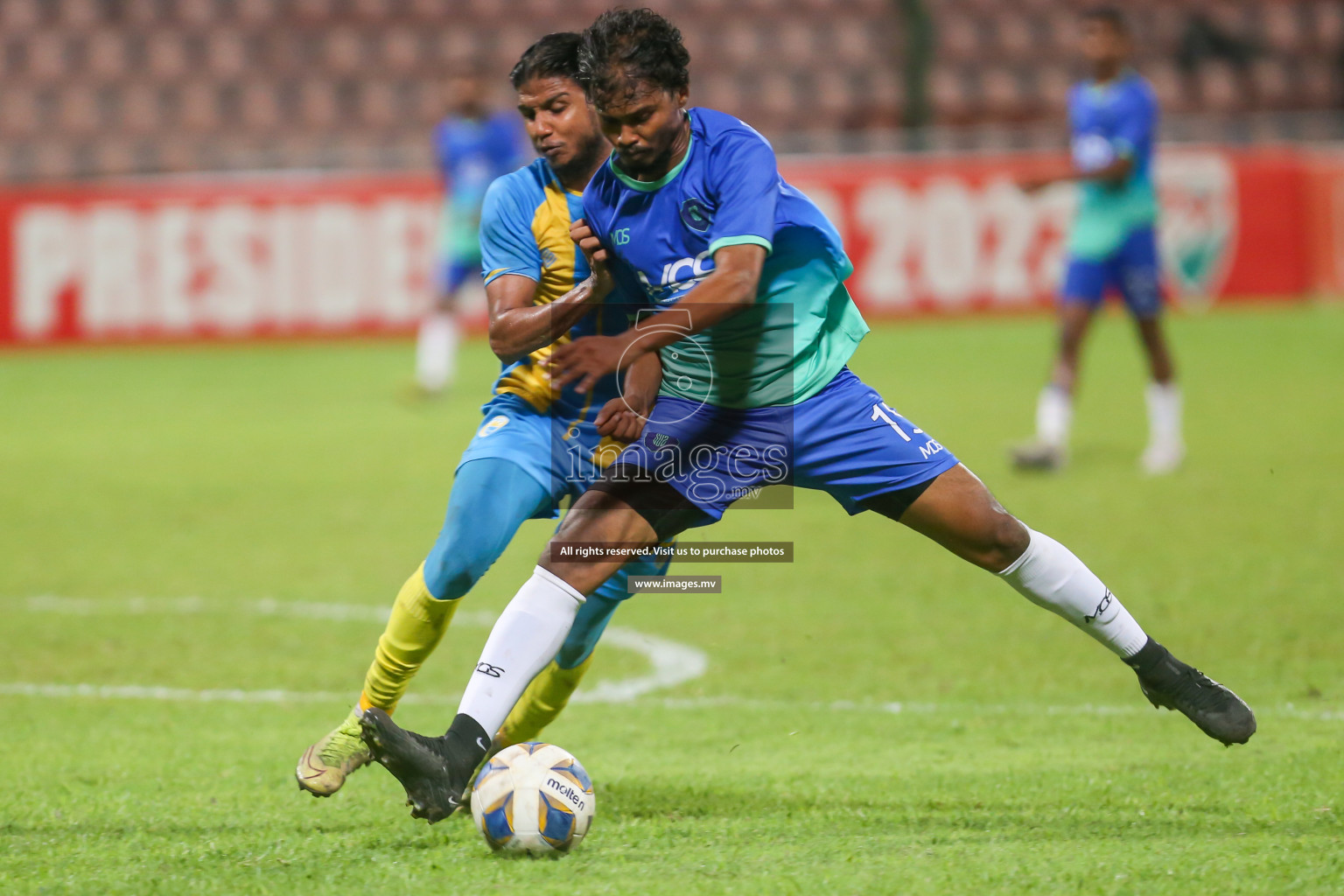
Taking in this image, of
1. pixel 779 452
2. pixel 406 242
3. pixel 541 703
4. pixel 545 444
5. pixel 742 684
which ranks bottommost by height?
pixel 406 242

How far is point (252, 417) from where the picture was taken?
1245 cm

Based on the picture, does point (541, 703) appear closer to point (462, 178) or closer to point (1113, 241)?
point (1113, 241)

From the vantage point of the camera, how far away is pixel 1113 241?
9.55m

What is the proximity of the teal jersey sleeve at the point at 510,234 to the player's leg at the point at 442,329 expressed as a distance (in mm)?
8207

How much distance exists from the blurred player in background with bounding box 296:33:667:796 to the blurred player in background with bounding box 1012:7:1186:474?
5434 millimetres

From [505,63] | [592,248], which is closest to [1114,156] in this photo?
[592,248]

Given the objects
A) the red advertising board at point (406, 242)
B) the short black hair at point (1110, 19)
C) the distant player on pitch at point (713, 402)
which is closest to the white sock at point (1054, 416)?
the short black hair at point (1110, 19)

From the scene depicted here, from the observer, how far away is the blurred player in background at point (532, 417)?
4.14 metres

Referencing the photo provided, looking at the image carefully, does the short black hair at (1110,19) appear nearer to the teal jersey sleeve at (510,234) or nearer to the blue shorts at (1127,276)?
the blue shorts at (1127,276)

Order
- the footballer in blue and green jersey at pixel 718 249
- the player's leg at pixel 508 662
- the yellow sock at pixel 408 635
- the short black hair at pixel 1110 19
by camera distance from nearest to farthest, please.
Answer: the player's leg at pixel 508 662
the footballer in blue and green jersey at pixel 718 249
the yellow sock at pixel 408 635
the short black hair at pixel 1110 19

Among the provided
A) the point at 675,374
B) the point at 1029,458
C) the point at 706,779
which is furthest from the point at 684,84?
the point at 1029,458

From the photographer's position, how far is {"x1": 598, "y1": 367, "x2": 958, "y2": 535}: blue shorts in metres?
4.04

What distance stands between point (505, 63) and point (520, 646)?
17.8 m

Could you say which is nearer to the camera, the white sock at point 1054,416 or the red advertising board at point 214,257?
the white sock at point 1054,416
